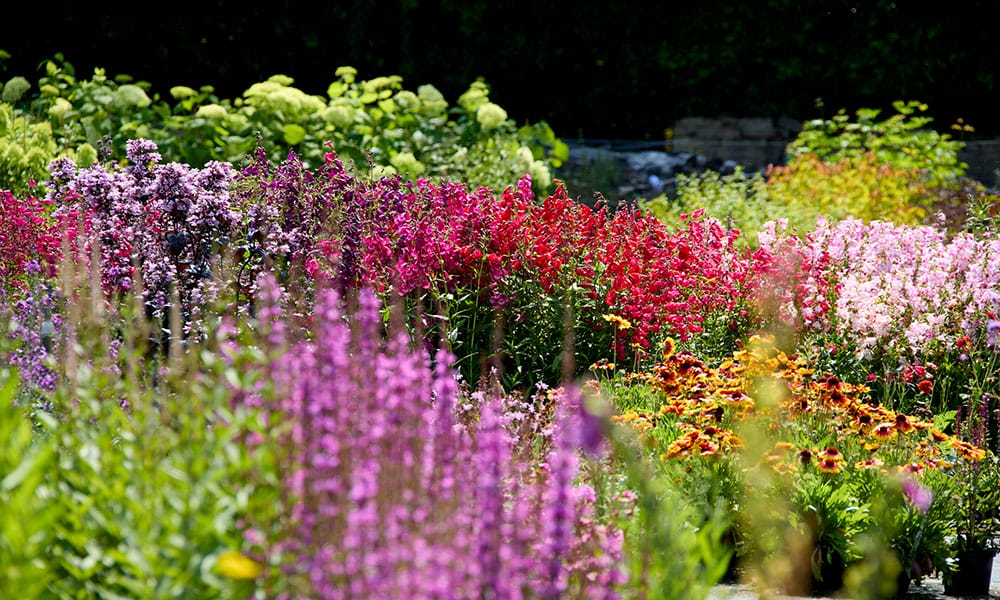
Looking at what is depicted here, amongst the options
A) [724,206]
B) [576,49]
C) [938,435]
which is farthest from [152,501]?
[576,49]

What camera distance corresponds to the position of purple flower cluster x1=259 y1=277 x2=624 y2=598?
1.92 metres

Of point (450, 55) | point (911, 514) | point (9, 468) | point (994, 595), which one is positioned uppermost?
point (450, 55)

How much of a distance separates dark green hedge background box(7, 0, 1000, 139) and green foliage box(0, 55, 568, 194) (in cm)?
357

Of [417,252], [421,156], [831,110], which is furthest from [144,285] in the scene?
[831,110]

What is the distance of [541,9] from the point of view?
14.1 metres

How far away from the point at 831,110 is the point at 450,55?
16.3 ft

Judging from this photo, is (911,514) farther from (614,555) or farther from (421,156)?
(421,156)

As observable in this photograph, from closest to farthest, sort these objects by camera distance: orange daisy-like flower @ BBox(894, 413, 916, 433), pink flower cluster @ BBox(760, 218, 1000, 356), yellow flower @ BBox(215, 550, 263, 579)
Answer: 1. yellow flower @ BBox(215, 550, 263, 579)
2. orange daisy-like flower @ BBox(894, 413, 916, 433)
3. pink flower cluster @ BBox(760, 218, 1000, 356)

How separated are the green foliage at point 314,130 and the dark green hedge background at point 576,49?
11.7 feet

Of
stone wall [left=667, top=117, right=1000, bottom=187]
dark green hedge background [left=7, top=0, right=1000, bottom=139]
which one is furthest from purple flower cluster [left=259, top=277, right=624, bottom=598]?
stone wall [left=667, top=117, right=1000, bottom=187]

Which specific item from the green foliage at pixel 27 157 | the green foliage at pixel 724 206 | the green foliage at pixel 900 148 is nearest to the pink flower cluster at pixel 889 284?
the green foliage at pixel 724 206

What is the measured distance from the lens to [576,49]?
14.6m

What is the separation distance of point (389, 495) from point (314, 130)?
751 centimetres

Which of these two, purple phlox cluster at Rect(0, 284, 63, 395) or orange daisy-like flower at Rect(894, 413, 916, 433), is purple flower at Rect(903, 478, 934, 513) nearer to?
orange daisy-like flower at Rect(894, 413, 916, 433)
